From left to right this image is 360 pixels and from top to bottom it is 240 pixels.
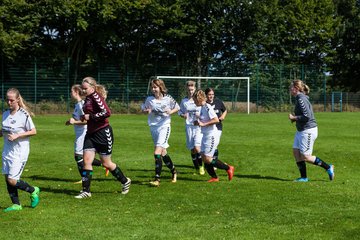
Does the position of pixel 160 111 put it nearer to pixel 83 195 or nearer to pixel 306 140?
pixel 83 195

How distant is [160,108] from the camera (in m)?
11.1

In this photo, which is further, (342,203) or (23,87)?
(23,87)

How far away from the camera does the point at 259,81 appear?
48094 mm

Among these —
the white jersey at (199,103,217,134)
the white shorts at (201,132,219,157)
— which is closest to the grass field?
the white shorts at (201,132,219,157)

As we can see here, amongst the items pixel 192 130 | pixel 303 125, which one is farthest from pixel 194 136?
pixel 303 125

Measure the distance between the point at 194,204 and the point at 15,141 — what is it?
2726mm

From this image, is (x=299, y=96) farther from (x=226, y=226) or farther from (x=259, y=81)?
(x=259, y=81)

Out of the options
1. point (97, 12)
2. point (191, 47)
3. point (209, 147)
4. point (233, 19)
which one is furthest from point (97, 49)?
point (209, 147)

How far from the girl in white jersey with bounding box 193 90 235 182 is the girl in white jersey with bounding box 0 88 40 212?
3.70m

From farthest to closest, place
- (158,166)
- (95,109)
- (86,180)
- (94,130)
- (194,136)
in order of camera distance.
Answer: (194,136)
(158,166)
(86,180)
(94,130)
(95,109)

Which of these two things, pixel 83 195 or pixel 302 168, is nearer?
pixel 83 195

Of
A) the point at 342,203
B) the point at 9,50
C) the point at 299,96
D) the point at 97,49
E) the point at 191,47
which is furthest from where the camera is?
the point at 191,47

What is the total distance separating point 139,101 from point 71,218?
36910 millimetres

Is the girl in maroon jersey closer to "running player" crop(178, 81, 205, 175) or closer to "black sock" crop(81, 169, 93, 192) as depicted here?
"black sock" crop(81, 169, 93, 192)
